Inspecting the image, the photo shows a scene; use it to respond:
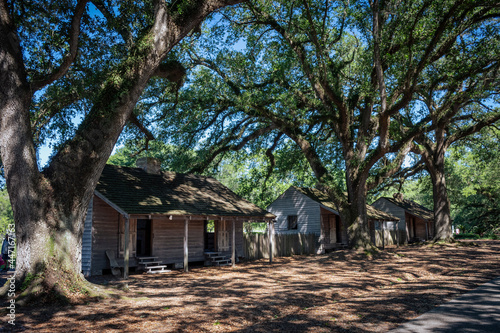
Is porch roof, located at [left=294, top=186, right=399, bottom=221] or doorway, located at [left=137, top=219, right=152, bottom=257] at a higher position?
porch roof, located at [left=294, top=186, right=399, bottom=221]

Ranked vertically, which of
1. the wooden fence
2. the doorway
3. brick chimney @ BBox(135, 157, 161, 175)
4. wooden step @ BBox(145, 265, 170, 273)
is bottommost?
wooden step @ BBox(145, 265, 170, 273)

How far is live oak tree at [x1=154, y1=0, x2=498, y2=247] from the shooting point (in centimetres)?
1559

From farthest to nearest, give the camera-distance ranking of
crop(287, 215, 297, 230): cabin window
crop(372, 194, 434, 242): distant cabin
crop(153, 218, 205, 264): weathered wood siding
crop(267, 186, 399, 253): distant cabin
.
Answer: crop(372, 194, 434, 242): distant cabin
crop(287, 215, 297, 230): cabin window
crop(267, 186, 399, 253): distant cabin
crop(153, 218, 205, 264): weathered wood siding

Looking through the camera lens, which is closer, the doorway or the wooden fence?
the doorway

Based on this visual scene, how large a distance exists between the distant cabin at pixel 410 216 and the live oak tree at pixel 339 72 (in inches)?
786

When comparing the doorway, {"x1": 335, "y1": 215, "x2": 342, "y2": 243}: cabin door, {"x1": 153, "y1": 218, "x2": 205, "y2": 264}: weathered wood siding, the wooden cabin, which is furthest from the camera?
{"x1": 335, "y1": 215, "x2": 342, "y2": 243}: cabin door

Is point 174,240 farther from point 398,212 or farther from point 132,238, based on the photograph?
point 398,212

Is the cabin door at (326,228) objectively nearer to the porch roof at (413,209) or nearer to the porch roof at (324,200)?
the porch roof at (324,200)

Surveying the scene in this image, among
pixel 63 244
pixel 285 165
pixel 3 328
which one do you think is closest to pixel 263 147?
pixel 285 165

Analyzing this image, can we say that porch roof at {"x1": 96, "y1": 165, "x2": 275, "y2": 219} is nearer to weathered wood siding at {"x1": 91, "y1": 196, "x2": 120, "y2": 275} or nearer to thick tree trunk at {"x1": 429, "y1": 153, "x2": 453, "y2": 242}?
weathered wood siding at {"x1": 91, "y1": 196, "x2": 120, "y2": 275}

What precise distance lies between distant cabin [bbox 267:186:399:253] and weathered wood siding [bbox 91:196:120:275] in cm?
1650

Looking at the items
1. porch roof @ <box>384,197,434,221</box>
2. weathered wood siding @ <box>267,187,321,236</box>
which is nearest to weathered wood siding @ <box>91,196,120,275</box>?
weathered wood siding @ <box>267,187,321,236</box>

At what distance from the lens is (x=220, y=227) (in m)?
20.8

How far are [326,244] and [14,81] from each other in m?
24.4
